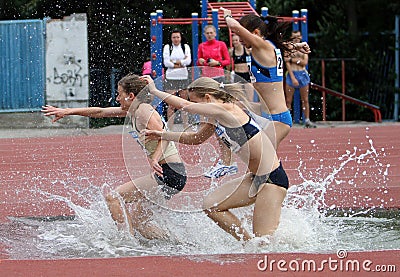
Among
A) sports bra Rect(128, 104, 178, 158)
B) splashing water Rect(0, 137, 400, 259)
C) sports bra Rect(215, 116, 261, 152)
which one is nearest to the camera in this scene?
sports bra Rect(215, 116, 261, 152)

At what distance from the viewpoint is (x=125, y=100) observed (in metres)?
7.23

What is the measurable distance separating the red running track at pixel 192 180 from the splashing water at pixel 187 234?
17.9 inches

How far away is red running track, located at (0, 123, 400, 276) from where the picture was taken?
19.3ft

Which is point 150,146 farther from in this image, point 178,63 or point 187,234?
point 178,63

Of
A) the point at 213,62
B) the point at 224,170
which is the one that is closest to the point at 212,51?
the point at 213,62

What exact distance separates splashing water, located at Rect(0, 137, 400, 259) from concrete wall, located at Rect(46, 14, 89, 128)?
334 inches

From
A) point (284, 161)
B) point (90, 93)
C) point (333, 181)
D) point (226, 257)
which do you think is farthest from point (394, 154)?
point (90, 93)

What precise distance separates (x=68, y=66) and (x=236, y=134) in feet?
35.9

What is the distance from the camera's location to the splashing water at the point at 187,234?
681 centimetres

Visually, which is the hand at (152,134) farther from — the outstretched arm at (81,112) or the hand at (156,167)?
the outstretched arm at (81,112)

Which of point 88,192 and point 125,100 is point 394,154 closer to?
point 88,192

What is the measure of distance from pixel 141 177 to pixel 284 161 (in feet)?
16.0

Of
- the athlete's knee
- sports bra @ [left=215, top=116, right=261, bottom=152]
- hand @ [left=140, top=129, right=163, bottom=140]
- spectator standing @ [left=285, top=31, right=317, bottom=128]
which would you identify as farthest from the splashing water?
spectator standing @ [left=285, top=31, right=317, bottom=128]

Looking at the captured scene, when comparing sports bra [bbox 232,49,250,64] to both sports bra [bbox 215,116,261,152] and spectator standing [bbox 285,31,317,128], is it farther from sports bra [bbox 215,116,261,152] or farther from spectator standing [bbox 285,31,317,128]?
sports bra [bbox 215,116,261,152]
